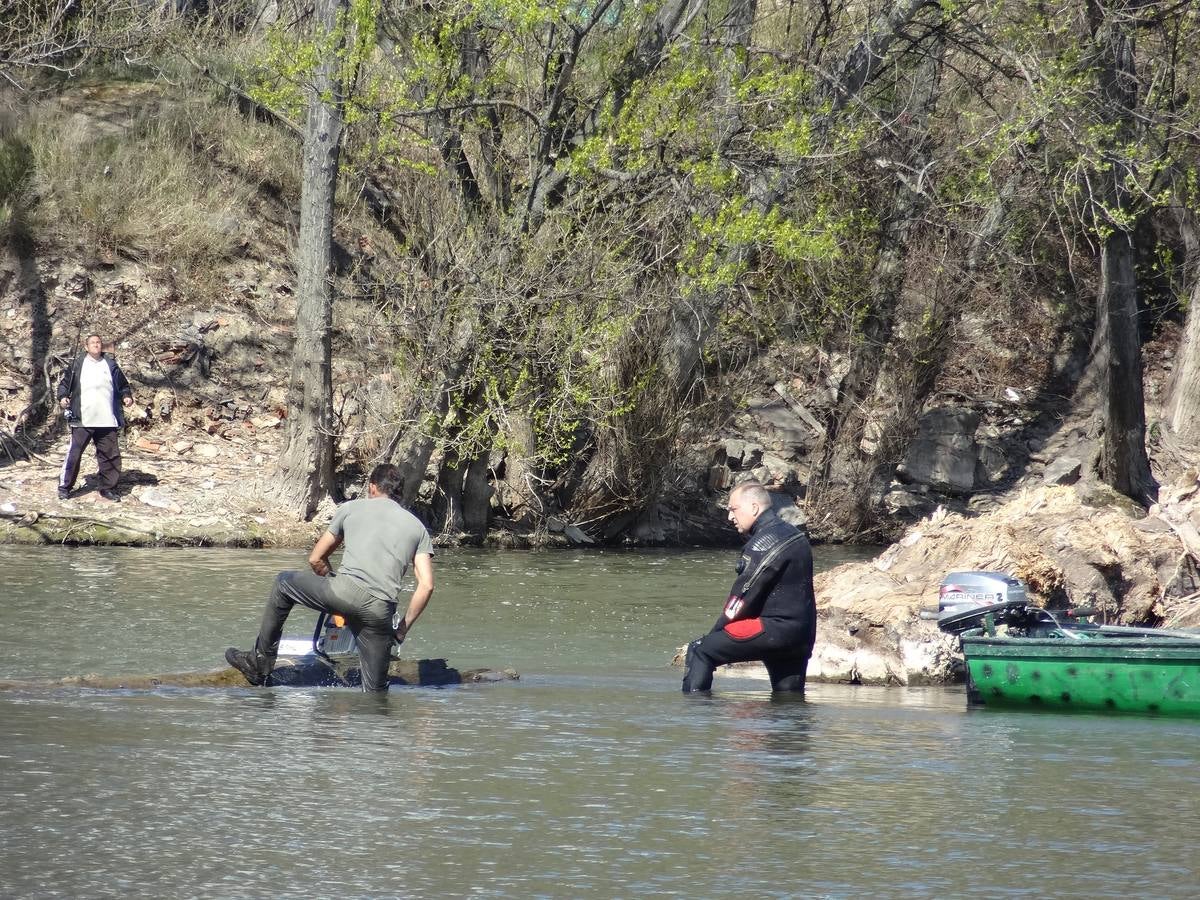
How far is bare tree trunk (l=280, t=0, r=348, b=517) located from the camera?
21469mm

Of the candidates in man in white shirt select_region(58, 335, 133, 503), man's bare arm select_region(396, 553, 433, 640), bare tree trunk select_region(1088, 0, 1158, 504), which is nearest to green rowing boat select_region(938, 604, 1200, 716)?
man's bare arm select_region(396, 553, 433, 640)

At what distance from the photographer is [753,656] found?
10227 millimetres

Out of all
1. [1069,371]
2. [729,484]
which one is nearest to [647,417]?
[729,484]

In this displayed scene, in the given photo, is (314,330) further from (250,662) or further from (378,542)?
(378,542)

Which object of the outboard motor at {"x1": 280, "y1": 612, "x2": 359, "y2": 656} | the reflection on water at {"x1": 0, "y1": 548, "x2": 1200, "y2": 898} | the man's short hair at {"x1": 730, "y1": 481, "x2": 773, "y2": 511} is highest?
the man's short hair at {"x1": 730, "y1": 481, "x2": 773, "y2": 511}

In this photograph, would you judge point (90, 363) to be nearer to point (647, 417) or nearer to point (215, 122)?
point (647, 417)

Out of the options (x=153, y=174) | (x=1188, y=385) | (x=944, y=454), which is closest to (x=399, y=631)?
(x=944, y=454)

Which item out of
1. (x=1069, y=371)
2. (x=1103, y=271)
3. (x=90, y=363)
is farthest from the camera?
(x=1069, y=371)

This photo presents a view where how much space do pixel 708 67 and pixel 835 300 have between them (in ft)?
13.0

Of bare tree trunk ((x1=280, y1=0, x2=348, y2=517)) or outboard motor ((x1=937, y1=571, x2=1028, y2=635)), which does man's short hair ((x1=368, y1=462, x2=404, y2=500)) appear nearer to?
outboard motor ((x1=937, y1=571, x2=1028, y2=635))

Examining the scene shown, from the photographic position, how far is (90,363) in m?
20.3

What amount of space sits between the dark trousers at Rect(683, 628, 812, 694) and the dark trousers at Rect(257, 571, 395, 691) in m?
1.94

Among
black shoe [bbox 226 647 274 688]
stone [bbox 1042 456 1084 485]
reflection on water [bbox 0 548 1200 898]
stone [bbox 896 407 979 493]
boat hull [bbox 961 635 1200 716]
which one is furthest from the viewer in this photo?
stone [bbox 896 407 979 493]

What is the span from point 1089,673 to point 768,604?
2.00m
